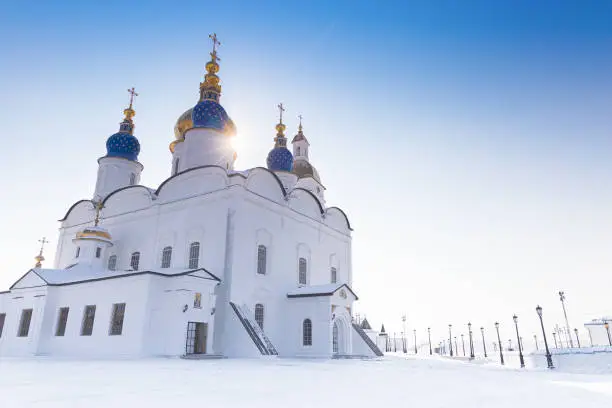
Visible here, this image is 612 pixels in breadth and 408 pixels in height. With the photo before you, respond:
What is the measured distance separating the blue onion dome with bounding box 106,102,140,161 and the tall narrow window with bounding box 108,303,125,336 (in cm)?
1436

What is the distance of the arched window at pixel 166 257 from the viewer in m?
20.4

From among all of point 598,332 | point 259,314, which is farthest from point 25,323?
point 598,332

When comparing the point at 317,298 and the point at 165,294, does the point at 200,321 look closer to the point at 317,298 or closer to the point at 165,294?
the point at 165,294

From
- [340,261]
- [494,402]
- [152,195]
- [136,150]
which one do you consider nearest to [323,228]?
[340,261]

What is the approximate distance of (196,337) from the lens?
1700 centimetres

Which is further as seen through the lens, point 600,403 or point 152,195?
point 152,195

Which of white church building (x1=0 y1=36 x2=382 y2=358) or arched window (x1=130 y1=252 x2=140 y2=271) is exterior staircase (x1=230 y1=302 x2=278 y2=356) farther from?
arched window (x1=130 y1=252 x2=140 y2=271)

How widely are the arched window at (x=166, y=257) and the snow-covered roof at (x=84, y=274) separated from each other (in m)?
2.16

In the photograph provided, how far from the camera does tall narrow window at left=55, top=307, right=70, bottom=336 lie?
59.9 feet

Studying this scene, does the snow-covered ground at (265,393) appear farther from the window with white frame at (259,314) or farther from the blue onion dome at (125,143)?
the blue onion dome at (125,143)

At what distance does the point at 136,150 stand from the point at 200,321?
16640mm

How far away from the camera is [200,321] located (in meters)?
16.4

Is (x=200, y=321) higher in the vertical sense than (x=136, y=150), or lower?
lower

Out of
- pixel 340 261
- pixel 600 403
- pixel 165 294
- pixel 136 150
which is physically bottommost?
pixel 600 403
